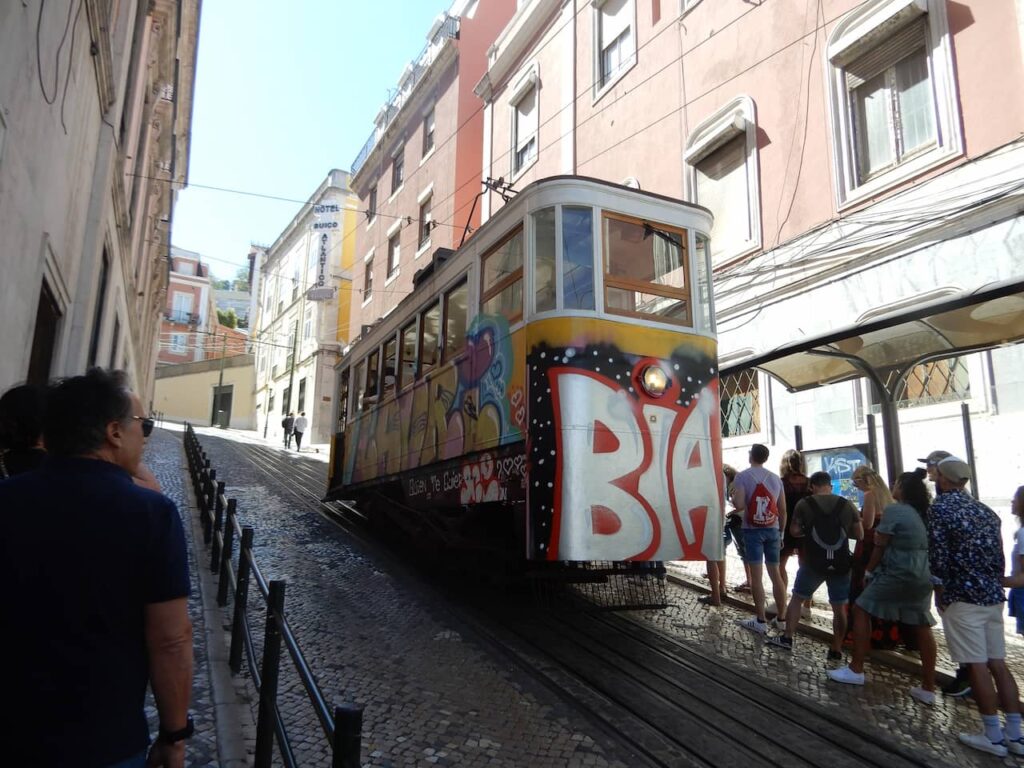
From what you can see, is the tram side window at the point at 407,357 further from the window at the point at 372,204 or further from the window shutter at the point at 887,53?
the window at the point at 372,204

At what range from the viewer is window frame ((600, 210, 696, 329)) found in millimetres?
5609

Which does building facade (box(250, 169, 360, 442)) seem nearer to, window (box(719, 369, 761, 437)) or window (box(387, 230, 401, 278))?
window (box(387, 230, 401, 278))

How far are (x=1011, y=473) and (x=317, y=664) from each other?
6917 millimetres

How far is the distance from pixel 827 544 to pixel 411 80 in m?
24.6

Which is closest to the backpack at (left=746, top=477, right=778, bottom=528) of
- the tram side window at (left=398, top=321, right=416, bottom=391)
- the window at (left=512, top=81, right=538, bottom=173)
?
the tram side window at (left=398, top=321, right=416, bottom=391)

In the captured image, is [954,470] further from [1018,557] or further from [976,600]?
[1018,557]

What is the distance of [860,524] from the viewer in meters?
5.76

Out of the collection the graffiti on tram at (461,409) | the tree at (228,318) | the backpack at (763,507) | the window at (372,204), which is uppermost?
the tree at (228,318)

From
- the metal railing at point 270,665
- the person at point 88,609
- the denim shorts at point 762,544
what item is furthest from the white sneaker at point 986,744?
the person at point 88,609

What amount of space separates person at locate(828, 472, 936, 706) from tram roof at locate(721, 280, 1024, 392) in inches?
59.2

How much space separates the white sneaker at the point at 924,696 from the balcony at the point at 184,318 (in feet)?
176

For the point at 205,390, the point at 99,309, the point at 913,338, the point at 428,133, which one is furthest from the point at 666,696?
the point at 205,390

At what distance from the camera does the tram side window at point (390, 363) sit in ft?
28.4

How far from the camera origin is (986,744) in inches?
153
